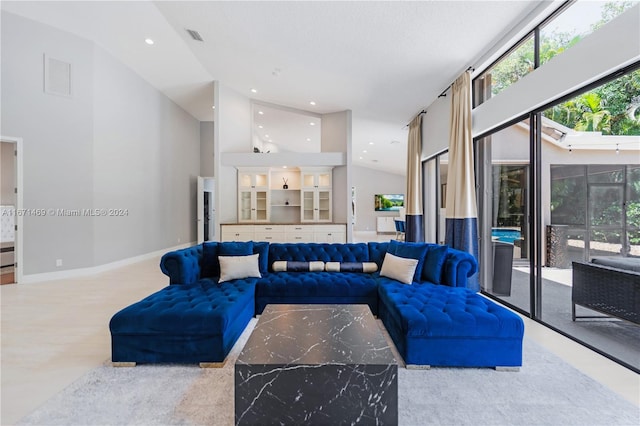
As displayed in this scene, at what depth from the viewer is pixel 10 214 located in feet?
17.5

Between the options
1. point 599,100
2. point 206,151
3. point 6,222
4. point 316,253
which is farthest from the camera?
point 206,151

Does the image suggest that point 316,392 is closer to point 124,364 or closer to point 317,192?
point 124,364

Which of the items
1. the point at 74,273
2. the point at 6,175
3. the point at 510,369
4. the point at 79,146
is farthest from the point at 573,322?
the point at 6,175

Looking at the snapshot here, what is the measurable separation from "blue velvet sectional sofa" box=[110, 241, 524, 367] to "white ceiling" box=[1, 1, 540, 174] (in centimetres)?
253

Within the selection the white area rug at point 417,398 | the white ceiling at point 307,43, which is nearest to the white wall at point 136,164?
the white ceiling at point 307,43

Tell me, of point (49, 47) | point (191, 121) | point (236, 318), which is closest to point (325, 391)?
point (236, 318)

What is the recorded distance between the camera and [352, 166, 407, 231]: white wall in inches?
525

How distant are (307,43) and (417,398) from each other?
432 cm

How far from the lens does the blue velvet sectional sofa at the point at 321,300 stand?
2.11m

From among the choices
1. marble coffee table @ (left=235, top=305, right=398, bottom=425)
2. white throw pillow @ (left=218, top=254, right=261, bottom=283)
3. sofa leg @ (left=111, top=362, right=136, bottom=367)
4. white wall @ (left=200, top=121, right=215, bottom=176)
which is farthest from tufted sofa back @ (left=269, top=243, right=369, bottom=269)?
white wall @ (left=200, top=121, right=215, bottom=176)

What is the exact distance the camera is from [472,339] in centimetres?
211

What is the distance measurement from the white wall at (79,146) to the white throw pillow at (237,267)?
369cm

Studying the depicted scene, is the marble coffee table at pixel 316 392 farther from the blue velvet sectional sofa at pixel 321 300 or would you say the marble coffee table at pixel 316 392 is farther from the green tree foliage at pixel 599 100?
the green tree foliage at pixel 599 100

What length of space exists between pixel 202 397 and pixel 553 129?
154 inches
